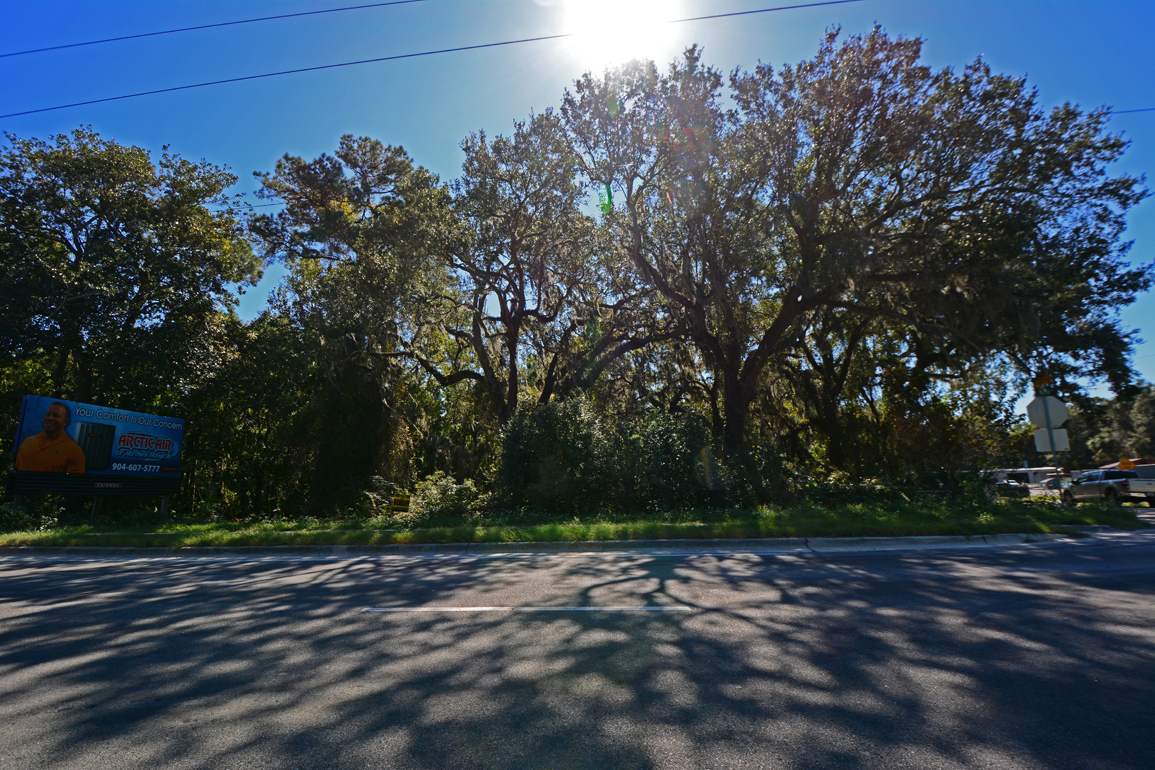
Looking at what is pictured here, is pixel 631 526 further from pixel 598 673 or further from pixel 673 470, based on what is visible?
pixel 598 673

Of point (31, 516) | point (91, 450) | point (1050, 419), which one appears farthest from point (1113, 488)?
point (31, 516)

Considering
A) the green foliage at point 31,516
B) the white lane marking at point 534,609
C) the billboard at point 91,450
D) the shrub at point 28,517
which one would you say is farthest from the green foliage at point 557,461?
the shrub at point 28,517

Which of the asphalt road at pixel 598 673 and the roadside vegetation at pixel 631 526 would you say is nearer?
the asphalt road at pixel 598 673

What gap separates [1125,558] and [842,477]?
13.8 metres

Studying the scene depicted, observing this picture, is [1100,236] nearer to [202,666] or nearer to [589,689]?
[589,689]

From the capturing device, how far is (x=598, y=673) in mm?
4406

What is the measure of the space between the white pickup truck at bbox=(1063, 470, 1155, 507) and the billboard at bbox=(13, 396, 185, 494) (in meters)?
33.3

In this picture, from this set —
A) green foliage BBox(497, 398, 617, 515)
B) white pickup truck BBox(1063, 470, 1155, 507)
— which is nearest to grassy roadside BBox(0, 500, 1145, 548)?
green foliage BBox(497, 398, 617, 515)

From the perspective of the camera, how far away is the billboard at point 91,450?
17.2 m

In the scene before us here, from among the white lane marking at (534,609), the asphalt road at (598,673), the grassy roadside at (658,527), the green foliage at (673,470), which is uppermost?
the green foliage at (673,470)

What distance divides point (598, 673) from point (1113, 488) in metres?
30.0

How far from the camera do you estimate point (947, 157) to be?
15641mm

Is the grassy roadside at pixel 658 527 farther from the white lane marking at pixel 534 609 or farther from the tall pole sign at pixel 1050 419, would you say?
the white lane marking at pixel 534 609

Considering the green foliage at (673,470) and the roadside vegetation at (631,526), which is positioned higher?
the green foliage at (673,470)
